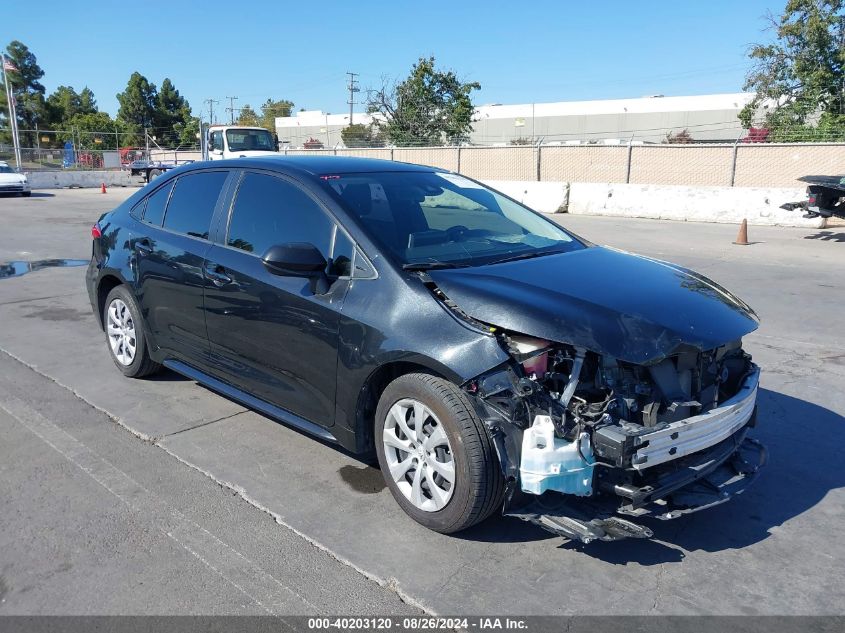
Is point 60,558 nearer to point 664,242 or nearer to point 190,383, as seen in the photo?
point 190,383

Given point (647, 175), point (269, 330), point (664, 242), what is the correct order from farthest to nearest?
point (647, 175), point (664, 242), point (269, 330)

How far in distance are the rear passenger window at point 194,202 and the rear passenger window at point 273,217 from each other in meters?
0.31

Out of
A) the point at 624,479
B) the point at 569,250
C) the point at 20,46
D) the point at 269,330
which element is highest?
the point at 20,46

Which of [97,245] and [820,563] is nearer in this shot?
[820,563]

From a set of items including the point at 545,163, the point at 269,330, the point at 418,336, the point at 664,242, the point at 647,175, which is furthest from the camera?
the point at 545,163

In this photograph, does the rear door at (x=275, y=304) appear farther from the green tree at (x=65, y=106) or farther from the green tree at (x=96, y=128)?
the green tree at (x=65, y=106)

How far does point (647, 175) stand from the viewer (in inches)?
934

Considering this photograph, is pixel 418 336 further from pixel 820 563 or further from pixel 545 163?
pixel 545 163

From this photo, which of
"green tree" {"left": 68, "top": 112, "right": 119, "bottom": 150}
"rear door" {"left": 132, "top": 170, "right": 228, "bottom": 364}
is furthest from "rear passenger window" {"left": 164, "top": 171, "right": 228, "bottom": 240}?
"green tree" {"left": 68, "top": 112, "right": 119, "bottom": 150}

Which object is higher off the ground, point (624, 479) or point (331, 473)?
point (624, 479)

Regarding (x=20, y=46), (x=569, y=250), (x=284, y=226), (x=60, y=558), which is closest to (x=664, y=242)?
(x=569, y=250)

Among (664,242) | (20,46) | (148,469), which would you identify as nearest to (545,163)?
(664,242)

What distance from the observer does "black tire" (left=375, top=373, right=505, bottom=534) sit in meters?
3.08

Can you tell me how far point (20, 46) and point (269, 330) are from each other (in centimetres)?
9251
